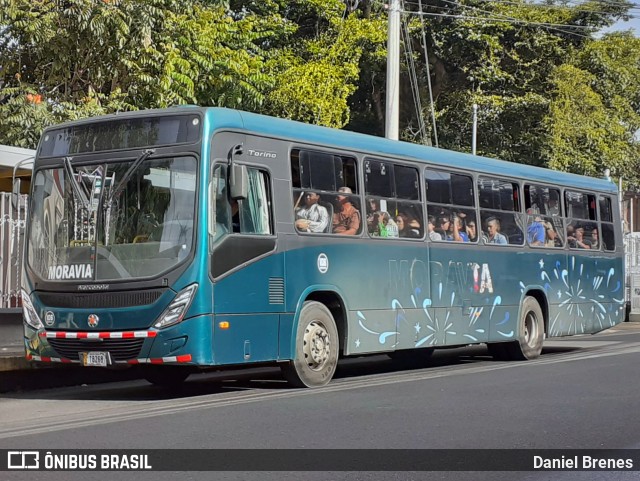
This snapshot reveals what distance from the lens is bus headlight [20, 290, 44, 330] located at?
11774 mm

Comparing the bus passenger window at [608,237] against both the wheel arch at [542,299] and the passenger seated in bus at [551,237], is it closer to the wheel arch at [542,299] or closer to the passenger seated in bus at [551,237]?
the passenger seated in bus at [551,237]

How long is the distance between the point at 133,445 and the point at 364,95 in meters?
33.8

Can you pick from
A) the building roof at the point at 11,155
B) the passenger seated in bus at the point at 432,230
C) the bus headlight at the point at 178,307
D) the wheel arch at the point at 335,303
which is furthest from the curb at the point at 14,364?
the passenger seated in bus at the point at 432,230

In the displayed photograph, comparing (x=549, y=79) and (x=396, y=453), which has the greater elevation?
(x=549, y=79)

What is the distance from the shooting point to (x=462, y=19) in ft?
127

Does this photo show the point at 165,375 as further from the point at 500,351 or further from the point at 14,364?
the point at 500,351

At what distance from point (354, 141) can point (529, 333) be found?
5540 millimetres

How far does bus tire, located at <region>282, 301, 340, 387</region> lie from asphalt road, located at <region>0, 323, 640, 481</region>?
264 millimetres

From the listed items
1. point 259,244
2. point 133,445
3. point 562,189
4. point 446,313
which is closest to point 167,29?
point 562,189

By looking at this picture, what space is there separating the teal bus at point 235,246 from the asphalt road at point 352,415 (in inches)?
21.8

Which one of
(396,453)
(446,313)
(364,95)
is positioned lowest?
(396,453)

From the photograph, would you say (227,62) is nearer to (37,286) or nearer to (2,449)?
(37,286)

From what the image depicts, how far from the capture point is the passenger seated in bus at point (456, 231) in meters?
15.3

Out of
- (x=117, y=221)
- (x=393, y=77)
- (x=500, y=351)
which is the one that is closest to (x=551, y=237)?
(x=500, y=351)
